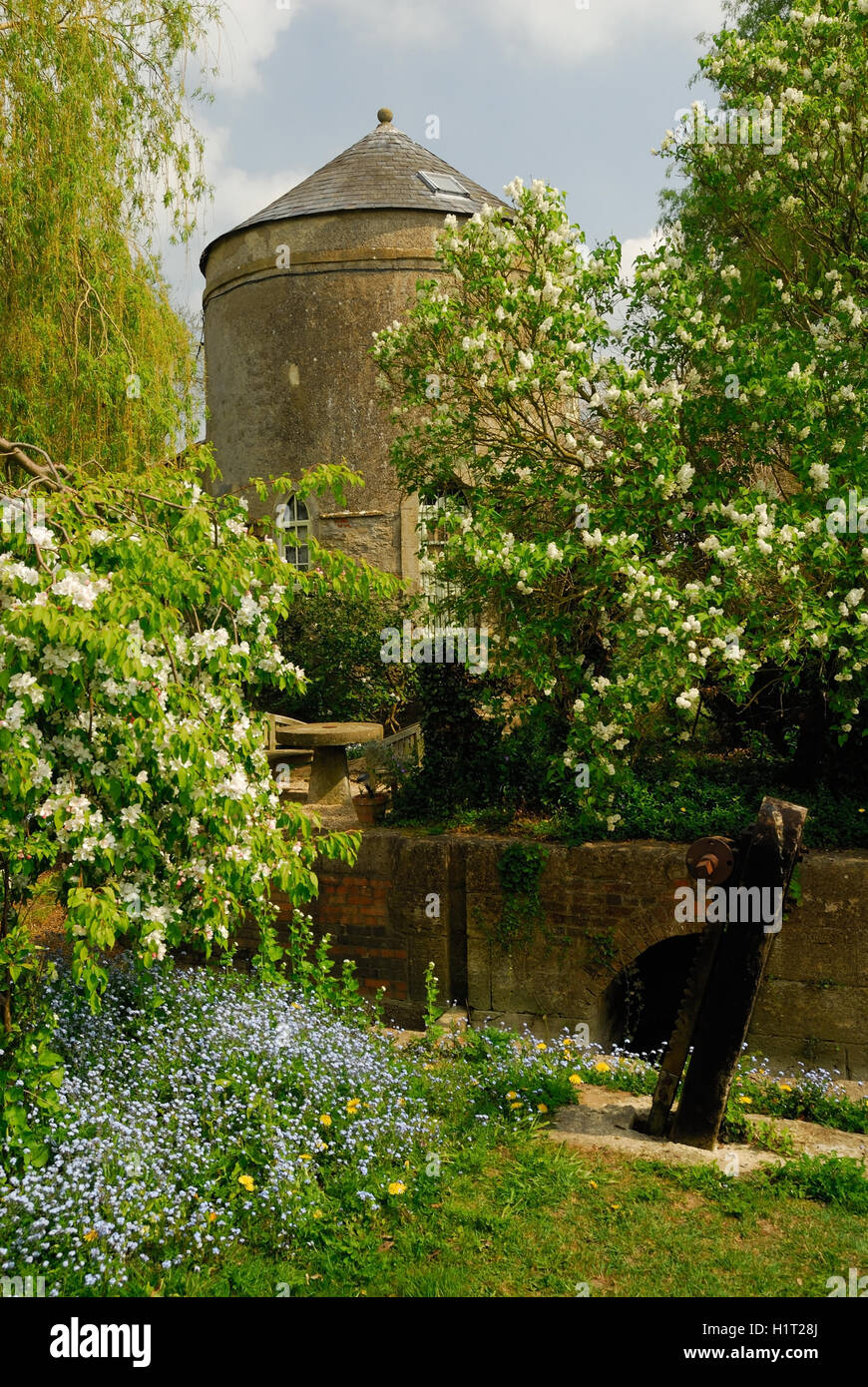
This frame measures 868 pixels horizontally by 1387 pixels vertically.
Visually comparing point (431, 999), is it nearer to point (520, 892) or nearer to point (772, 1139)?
point (520, 892)

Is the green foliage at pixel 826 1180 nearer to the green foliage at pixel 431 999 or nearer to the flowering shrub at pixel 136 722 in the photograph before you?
the green foliage at pixel 431 999

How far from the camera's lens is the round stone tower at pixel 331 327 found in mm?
15805

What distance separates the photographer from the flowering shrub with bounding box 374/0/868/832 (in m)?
7.20

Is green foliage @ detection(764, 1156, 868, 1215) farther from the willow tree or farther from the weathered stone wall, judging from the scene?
the willow tree

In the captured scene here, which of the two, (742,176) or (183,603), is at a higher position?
(742,176)

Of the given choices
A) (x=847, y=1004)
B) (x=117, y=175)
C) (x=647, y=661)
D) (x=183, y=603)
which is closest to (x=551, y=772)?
(x=647, y=661)

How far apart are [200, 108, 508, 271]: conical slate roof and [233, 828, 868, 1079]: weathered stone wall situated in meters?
11.1

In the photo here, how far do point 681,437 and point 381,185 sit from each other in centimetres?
1044

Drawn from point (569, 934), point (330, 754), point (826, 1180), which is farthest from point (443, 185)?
point (826, 1180)

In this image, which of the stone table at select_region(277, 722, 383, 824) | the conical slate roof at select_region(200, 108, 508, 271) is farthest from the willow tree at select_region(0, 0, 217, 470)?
the conical slate roof at select_region(200, 108, 508, 271)

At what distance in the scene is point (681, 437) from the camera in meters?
8.23
